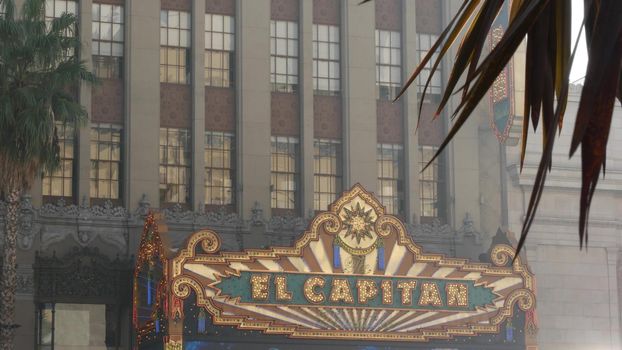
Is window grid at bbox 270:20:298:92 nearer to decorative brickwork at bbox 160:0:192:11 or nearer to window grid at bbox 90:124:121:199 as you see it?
decorative brickwork at bbox 160:0:192:11

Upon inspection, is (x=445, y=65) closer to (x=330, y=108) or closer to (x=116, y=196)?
(x=330, y=108)

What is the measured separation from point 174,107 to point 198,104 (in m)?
0.78

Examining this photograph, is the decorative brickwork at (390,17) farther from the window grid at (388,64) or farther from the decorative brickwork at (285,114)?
→ the decorative brickwork at (285,114)

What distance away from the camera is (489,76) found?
491 cm

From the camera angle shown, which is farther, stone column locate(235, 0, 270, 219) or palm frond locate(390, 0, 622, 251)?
stone column locate(235, 0, 270, 219)

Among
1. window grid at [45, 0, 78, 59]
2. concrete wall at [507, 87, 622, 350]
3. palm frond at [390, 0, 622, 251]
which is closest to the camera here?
palm frond at [390, 0, 622, 251]

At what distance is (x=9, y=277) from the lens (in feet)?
114

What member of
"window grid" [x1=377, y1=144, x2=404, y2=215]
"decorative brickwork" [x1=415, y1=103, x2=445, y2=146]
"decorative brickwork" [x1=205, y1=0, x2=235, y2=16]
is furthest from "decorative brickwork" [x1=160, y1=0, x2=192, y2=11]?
"decorative brickwork" [x1=415, y1=103, x2=445, y2=146]

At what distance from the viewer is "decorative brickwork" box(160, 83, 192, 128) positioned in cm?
4141

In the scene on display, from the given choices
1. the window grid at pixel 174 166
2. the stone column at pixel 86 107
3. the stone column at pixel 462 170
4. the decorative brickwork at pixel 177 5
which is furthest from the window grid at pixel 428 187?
the stone column at pixel 86 107

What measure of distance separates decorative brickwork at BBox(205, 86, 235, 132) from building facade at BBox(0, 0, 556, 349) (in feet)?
0.15

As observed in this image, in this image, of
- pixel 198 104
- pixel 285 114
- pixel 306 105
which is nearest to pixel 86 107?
pixel 198 104

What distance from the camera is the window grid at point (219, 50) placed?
1660 inches

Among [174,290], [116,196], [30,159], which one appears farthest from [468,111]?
[116,196]
